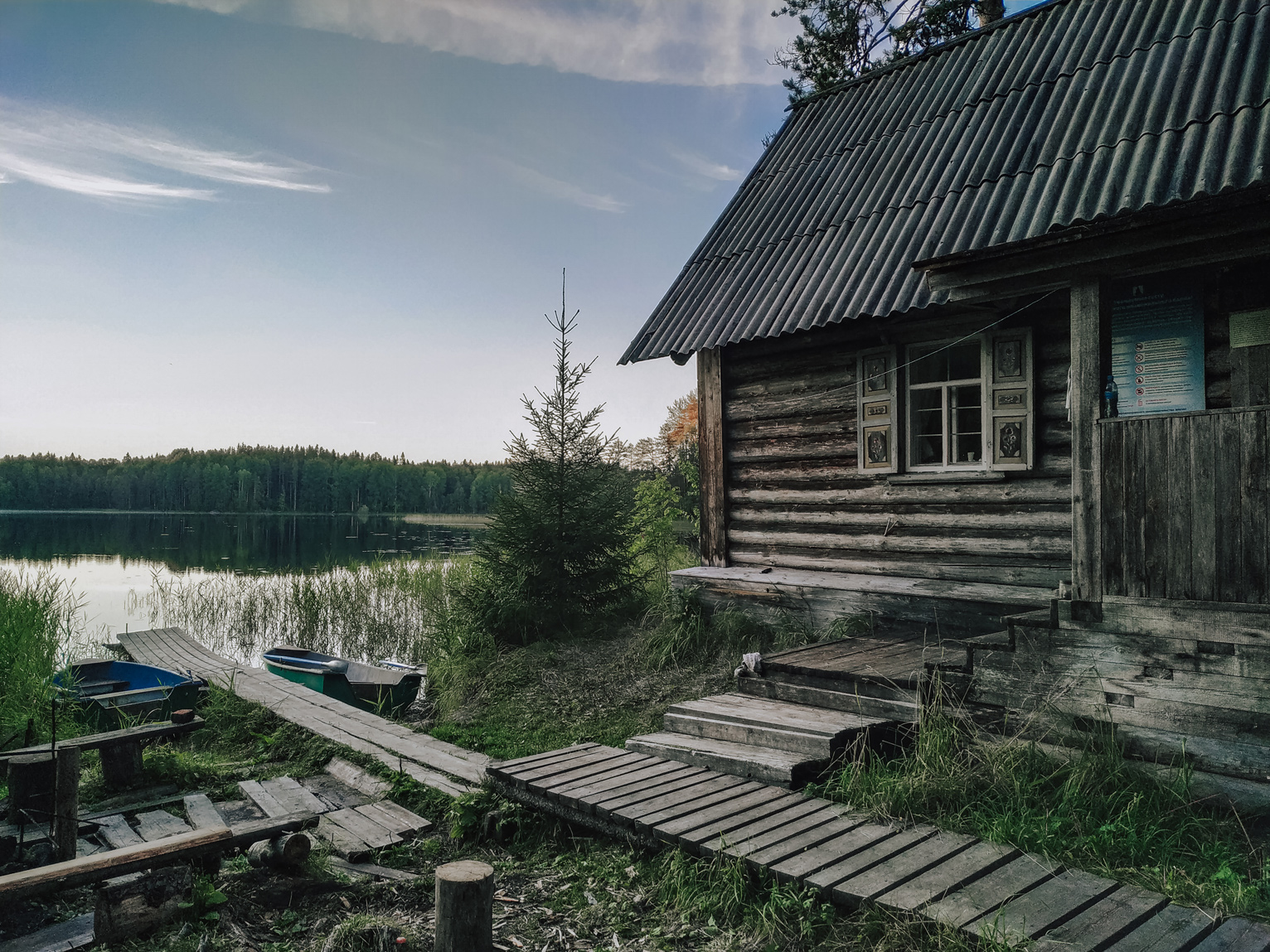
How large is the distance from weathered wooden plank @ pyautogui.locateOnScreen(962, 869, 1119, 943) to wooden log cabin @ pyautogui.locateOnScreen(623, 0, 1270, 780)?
151 cm

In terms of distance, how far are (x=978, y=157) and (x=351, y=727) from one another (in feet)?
28.7

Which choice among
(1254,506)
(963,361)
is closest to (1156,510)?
(1254,506)

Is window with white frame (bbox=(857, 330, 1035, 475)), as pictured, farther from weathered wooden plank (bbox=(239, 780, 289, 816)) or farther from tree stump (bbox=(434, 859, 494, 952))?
weathered wooden plank (bbox=(239, 780, 289, 816))

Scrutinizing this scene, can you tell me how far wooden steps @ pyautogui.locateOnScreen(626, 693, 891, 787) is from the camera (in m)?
5.10

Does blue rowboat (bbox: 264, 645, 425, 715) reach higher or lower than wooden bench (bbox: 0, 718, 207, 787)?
lower

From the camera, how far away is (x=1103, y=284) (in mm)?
5207

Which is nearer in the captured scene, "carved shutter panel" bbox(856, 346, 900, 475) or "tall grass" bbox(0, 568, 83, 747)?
"tall grass" bbox(0, 568, 83, 747)

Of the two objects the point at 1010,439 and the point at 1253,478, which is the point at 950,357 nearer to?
the point at 1010,439

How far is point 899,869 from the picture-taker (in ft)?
12.4

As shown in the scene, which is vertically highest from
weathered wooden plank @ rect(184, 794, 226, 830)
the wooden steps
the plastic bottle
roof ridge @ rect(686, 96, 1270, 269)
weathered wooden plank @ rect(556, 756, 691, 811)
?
roof ridge @ rect(686, 96, 1270, 269)

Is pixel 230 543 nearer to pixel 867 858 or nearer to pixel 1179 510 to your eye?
pixel 867 858

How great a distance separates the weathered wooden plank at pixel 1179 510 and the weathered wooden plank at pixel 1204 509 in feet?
0.08

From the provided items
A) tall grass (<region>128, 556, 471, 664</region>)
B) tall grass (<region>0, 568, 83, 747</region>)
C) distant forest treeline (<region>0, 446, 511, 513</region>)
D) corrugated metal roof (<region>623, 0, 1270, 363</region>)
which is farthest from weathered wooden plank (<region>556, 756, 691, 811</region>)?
distant forest treeline (<region>0, 446, 511, 513</region>)

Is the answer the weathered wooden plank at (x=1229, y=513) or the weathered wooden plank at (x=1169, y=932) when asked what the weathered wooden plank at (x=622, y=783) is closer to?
the weathered wooden plank at (x=1169, y=932)
